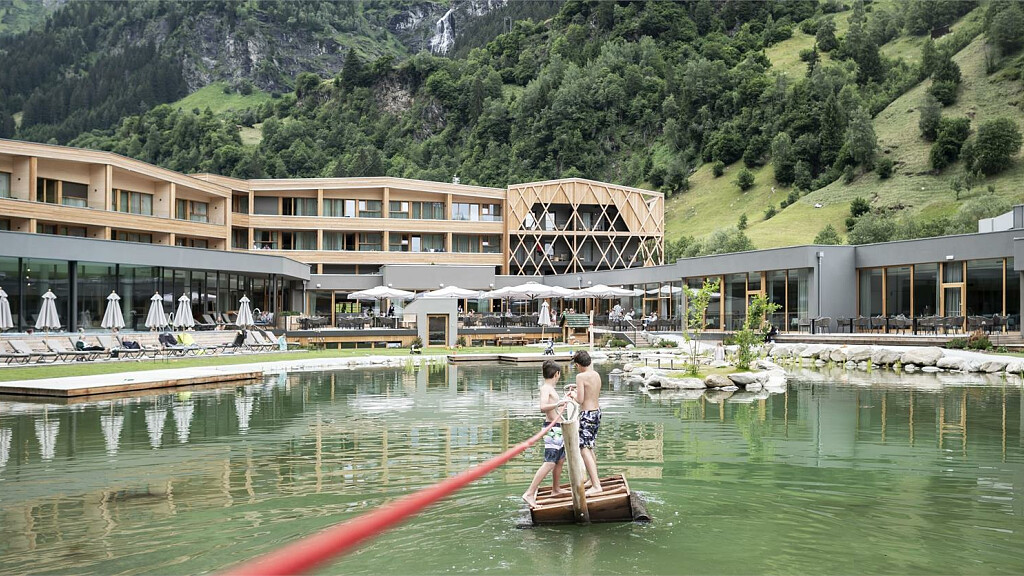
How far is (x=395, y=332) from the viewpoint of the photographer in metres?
41.4

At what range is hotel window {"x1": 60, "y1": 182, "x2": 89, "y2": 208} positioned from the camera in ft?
139

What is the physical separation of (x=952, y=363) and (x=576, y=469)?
72.5 ft

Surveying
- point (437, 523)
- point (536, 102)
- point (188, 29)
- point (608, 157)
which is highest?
point (188, 29)

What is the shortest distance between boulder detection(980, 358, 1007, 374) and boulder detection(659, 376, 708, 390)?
30.2 ft

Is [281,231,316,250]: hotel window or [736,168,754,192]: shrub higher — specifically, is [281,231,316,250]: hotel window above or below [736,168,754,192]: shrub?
below

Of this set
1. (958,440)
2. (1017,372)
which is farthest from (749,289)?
(958,440)

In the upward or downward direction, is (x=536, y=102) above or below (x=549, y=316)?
above

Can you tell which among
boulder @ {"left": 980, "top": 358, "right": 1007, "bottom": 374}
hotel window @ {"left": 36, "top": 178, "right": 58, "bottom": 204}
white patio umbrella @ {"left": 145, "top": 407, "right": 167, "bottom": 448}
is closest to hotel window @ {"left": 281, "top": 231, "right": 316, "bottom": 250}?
hotel window @ {"left": 36, "top": 178, "right": 58, "bottom": 204}

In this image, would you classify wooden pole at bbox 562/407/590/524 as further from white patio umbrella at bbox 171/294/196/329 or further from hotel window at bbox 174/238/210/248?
hotel window at bbox 174/238/210/248

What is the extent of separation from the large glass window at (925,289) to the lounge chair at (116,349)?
96.9 feet

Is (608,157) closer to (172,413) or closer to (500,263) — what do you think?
(500,263)

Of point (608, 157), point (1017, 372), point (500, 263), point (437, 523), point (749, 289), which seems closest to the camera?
point (437, 523)

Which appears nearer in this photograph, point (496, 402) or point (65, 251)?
point (496, 402)

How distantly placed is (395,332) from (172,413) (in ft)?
81.0
